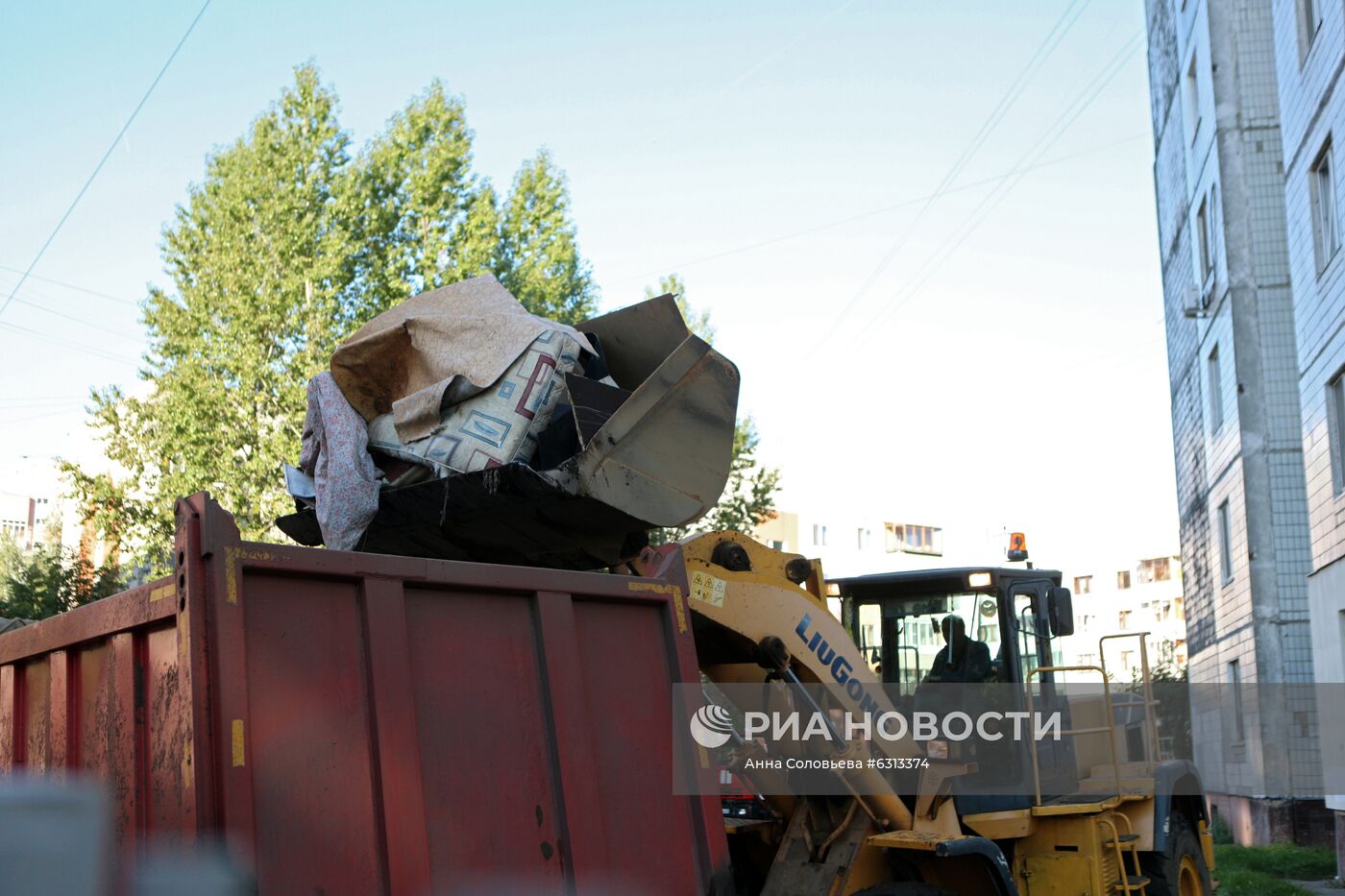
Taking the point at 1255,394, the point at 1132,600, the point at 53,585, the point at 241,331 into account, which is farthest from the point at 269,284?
the point at 1132,600

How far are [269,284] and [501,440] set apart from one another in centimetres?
1843

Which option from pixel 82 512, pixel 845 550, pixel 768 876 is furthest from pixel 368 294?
pixel 845 550

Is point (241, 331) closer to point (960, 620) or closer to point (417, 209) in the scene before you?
point (417, 209)

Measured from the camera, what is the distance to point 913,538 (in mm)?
69562

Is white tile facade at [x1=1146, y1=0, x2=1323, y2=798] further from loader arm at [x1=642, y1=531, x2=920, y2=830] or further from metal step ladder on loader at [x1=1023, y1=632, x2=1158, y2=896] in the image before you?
loader arm at [x1=642, y1=531, x2=920, y2=830]

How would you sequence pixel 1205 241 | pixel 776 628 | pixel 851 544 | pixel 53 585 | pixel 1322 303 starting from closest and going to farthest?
pixel 776 628 < pixel 1322 303 < pixel 53 585 < pixel 1205 241 < pixel 851 544

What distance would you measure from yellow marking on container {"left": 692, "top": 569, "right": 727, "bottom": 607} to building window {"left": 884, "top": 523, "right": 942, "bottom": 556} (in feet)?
194

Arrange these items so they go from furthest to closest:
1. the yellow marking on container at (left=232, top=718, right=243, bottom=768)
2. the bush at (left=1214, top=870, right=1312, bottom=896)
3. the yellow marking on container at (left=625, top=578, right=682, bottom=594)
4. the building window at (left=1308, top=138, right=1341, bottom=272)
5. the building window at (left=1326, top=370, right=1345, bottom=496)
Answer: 1. the building window at (left=1308, top=138, right=1341, bottom=272)
2. the building window at (left=1326, top=370, right=1345, bottom=496)
3. the bush at (left=1214, top=870, right=1312, bottom=896)
4. the yellow marking on container at (left=625, top=578, right=682, bottom=594)
5. the yellow marking on container at (left=232, top=718, right=243, bottom=768)

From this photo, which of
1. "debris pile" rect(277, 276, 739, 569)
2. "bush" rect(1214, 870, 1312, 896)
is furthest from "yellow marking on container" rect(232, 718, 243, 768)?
"bush" rect(1214, 870, 1312, 896)

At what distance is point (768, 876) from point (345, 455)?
3.06 m

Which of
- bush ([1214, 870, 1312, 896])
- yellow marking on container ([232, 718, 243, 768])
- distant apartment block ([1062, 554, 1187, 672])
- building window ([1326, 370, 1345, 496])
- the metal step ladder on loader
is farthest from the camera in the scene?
distant apartment block ([1062, 554, 1187, 672])

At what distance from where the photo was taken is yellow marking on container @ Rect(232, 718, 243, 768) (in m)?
3.66

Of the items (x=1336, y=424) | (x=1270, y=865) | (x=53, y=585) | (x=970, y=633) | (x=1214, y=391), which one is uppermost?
(x=1214, y=391)

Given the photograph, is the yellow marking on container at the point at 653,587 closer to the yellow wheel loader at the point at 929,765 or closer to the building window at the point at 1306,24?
the yellow wheel loader at the point at 929,765
